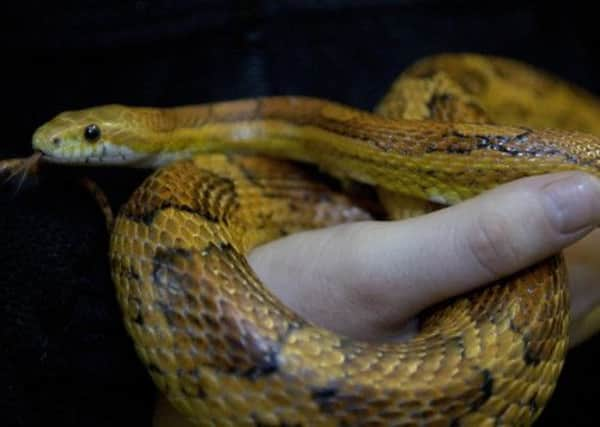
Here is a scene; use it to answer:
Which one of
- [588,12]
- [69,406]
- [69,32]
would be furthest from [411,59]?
[69,406]

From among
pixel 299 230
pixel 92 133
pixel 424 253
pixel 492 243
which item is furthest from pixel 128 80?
pixel 492 243

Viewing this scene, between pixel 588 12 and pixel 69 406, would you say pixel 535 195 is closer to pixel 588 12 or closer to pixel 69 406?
pixel 69 406

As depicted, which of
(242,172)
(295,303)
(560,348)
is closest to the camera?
(560,348)

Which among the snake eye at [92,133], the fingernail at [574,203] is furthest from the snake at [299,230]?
the fingernail at [574,203]

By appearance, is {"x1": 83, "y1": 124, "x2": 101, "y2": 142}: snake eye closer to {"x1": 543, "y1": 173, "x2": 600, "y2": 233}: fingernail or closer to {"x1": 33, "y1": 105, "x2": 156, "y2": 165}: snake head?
{"x1": 33, "y1": 105, "x2": 156, "y2": 165}: snake head

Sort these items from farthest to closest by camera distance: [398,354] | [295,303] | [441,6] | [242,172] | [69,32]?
[441,6] < [242,172] < [69,32] < [295,303] < [398,354]

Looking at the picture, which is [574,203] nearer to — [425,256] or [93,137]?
[425,256]

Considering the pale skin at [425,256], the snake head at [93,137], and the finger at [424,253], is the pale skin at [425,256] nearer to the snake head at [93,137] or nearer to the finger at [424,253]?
the finger at [424,253]
